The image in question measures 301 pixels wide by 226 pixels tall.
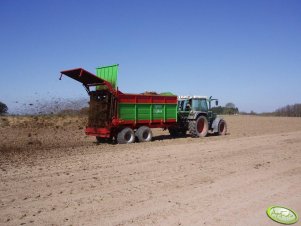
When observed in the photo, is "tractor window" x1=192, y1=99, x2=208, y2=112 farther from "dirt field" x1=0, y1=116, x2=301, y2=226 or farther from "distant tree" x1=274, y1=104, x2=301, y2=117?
"distant tree" x1=274, y1=104, x2=301, y2=117

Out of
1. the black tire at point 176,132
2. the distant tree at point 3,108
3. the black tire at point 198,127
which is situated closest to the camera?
the black tire at point 198,127

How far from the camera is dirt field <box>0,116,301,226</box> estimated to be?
5582 millimetres

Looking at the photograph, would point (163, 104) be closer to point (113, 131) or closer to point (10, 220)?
point (113, 131)

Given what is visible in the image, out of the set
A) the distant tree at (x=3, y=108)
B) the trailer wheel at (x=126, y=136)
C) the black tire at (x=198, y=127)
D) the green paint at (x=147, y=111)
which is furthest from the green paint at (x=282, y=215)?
the distant tree at (x=3, y=108)

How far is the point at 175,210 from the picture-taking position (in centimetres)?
585

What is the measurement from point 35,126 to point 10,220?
61.4 feet

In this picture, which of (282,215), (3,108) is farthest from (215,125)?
(3,108)

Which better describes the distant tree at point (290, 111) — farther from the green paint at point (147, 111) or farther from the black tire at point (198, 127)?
the green paint at point (147, 111)

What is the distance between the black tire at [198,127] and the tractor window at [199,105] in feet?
1.58

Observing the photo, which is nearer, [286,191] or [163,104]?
[286,191]

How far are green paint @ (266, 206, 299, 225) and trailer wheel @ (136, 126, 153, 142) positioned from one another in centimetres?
1010

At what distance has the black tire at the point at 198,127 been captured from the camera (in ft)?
59.0

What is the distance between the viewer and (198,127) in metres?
18.6

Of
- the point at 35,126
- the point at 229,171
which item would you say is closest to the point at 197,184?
the point at 229,171
